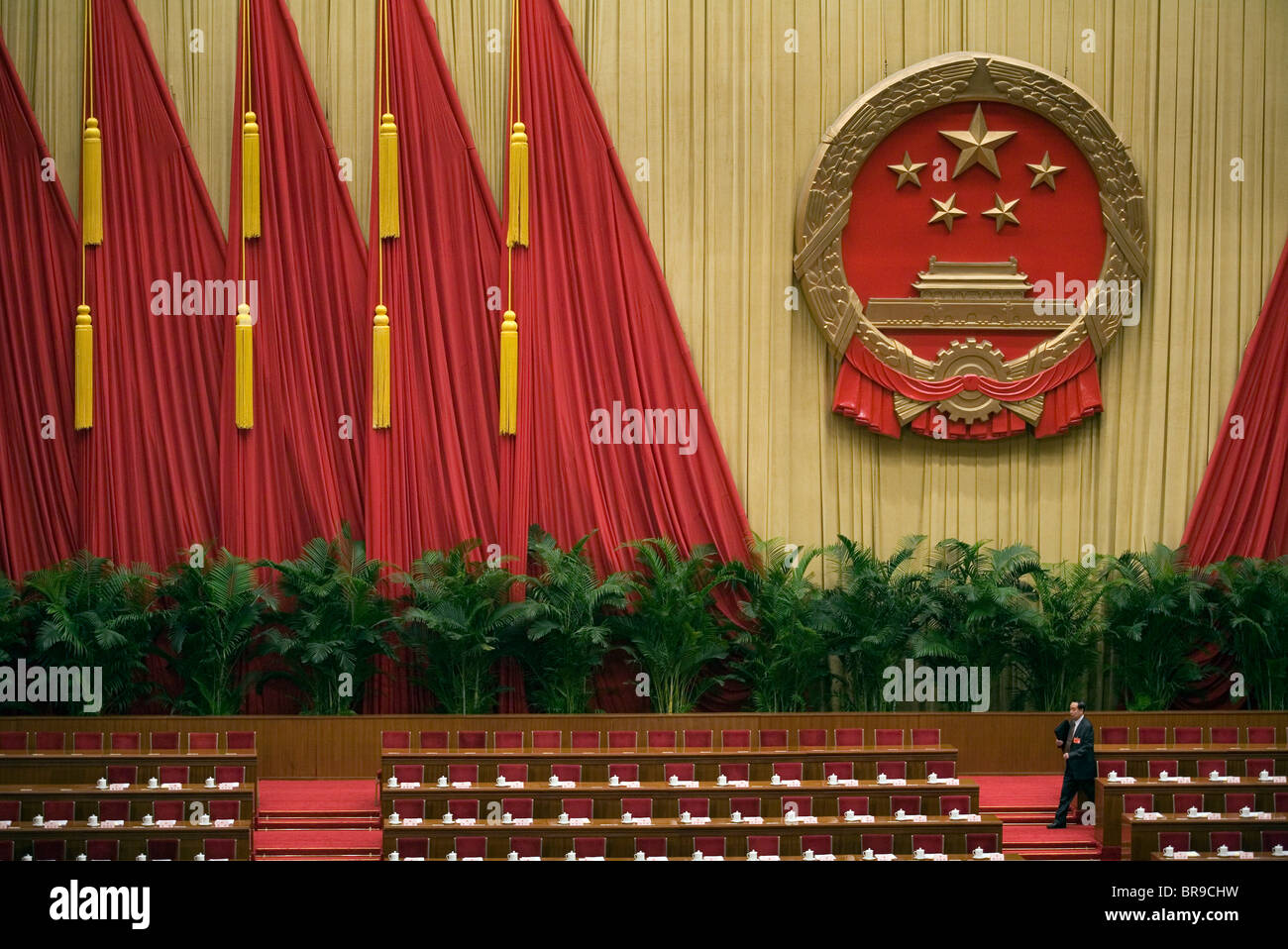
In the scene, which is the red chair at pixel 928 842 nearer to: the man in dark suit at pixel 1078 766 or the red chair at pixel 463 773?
the man in dark suit at pixel 1078 766

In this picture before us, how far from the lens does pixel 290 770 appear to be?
417 inches

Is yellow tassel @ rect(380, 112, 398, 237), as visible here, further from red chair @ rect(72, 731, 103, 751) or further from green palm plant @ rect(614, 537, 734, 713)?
red chair @ rect(72, 731, 103, 751)

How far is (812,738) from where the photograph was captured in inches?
401

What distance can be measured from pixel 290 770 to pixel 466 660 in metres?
1.40

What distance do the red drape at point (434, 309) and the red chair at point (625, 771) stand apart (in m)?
2.34

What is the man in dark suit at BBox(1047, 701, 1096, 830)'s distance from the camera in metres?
9.53

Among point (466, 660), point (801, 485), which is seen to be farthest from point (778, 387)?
point (466, 660)

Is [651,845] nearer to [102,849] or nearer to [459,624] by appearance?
[459,624]

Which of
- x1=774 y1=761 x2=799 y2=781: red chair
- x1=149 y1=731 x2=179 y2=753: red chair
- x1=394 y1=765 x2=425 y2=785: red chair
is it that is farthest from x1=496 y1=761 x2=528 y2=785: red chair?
x1=149 y1=731 x2=179 y2=753: red chair

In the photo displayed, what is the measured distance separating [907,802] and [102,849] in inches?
177

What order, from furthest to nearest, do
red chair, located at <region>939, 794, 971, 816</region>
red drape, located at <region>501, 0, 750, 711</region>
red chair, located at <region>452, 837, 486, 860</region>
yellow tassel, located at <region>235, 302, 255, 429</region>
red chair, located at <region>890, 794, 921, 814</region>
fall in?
red drape, located at <region>501, 0, 750, 711</region>
yellow tassel, located at <region>235, 302, 255, 429</region>
red chair, located at <region>890, 794, 921, 814</region>
red chair, located at <region>939, 794, 971, 816</region>
red chair, located at <region>452, 837, 486, 860</region>

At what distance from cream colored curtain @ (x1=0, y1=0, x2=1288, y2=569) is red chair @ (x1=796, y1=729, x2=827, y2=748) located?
6.67 ft

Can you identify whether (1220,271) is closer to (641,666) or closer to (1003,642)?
(1003,642)

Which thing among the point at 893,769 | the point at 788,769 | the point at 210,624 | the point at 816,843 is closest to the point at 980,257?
the point at 893,769
